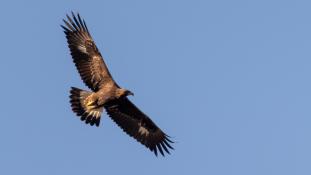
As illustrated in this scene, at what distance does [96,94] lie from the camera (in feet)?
42.4

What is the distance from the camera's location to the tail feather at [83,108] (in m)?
13.0

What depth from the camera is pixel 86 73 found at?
1315 cm

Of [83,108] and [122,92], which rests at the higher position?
[122,92]

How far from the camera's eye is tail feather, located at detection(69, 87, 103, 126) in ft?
42.6

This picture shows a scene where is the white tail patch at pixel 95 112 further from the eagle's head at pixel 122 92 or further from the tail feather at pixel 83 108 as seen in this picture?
the eagle's head at pixel 122 92

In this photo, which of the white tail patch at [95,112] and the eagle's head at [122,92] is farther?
the white tail patch at [95,112]

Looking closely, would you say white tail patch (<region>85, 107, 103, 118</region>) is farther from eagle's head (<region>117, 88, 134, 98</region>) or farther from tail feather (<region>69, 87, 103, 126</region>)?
eagle's head (<region>117, 88, 134, 98</region>)

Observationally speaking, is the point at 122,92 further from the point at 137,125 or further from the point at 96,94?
the point at 137,125

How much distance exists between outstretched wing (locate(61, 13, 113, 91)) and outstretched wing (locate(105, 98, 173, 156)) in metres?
0.60

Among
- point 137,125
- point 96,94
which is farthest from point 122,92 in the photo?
point 137,125

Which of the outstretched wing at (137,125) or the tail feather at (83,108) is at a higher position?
the outstretched wing at (137,125)

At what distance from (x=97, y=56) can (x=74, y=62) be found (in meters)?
0.51

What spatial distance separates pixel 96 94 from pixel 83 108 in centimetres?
41

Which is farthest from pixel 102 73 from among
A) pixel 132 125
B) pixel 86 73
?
pixel 132 125
